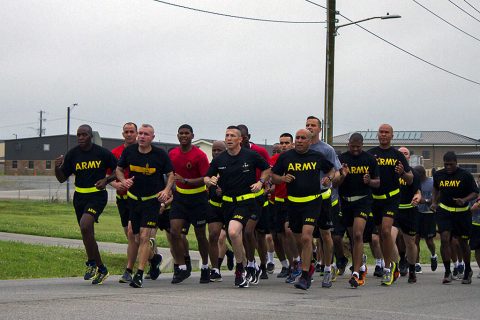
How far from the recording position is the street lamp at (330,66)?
2481 cm

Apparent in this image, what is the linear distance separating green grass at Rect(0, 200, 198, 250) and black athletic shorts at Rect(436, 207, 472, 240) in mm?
9316

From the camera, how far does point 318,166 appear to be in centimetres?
1266

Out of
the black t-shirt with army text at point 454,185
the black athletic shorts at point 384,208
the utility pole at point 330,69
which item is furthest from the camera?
the utility pole at point 330,69

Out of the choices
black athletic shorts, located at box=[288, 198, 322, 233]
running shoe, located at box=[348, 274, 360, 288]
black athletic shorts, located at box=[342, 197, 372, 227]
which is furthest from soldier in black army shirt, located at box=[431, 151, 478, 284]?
black athletic shorts, located at box=[288, 198, 322, 233]

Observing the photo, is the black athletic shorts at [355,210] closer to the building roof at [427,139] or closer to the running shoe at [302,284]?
the running shoe at [302,284]

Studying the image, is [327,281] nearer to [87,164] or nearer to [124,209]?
[124,209]

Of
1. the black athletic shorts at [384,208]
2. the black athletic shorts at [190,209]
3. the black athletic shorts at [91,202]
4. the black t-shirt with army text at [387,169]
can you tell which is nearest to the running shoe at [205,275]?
the black athletic shorts at [190,209]

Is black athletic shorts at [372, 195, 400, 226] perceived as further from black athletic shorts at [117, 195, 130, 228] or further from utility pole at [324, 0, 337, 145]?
utility pole at [324, 0, 337, 145]

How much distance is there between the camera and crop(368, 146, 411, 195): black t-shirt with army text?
555 inches

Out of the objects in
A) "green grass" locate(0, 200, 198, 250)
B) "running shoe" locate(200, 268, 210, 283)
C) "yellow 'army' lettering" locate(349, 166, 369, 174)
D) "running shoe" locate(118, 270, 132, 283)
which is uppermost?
"yellow 'army' lettering" locate(349, 166, 369, 174)

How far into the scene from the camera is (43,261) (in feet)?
55.2

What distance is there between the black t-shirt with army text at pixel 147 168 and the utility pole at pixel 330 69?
12345 millimetres

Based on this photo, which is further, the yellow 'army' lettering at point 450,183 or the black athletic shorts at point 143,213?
the yellow 'army' lettering at point 450,183

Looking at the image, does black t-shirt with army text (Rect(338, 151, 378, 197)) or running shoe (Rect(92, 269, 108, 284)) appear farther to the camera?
black t-shirt with army text (Rect(338, 151, 378, 197))
